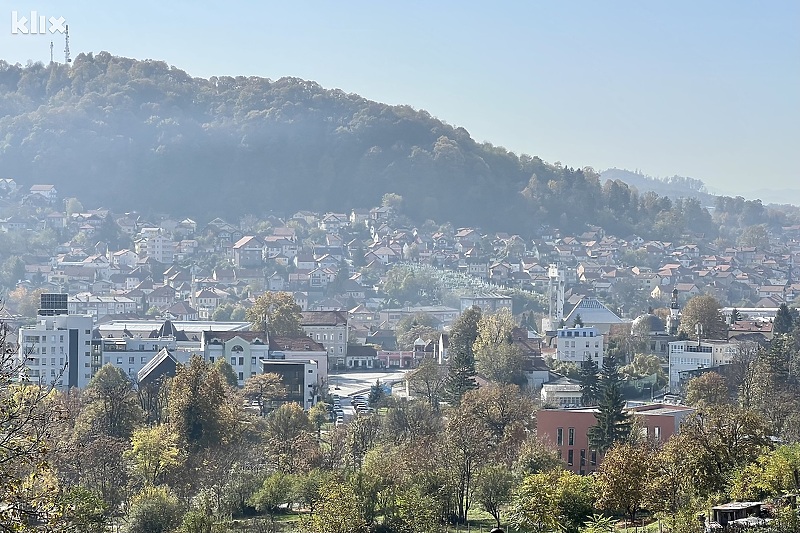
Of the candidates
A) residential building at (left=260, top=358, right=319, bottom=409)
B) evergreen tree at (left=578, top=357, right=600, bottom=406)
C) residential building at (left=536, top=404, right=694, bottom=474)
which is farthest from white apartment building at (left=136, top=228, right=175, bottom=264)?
residential building at (left=536, top=404, right=694, bottom=474)

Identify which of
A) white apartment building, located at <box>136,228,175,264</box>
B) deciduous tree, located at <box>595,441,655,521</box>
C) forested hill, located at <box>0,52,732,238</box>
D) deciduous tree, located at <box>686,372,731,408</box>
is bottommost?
deciduous tree, located at <box>686,372,731,408</box>

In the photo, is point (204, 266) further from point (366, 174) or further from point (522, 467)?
point (522, 467)

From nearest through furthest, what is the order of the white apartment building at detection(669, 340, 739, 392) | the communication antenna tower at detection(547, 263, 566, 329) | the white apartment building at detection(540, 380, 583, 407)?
the white apartment building at detection(540, 380, 583, 407) → the white apartment building at detection(669, 340, 739, 392) → the communication antenna tower at detection(547, 263, 566, 329)

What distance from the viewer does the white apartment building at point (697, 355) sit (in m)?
46.1

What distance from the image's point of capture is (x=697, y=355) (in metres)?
46.8

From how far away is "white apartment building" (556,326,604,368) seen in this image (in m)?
49.0

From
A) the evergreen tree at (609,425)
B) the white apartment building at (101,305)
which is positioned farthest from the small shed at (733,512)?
the white apartment building at (101,305)

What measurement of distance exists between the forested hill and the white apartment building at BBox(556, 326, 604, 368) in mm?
60807

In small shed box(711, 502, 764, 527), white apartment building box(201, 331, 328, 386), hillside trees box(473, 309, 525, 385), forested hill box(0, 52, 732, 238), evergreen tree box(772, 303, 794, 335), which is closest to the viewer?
small shed box(711, 502, 764, 527)

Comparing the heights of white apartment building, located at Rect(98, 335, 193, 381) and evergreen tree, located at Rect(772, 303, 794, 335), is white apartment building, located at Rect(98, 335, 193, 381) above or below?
below

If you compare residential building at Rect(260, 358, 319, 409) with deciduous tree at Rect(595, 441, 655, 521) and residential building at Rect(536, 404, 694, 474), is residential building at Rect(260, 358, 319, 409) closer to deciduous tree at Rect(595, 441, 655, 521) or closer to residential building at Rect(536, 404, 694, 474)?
residential building at Rect(536, 404, 694, 474)

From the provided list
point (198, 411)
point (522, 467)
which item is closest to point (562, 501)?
point (522, 467)

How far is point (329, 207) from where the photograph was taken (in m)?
114

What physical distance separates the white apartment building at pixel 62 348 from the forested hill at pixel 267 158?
212 ft
